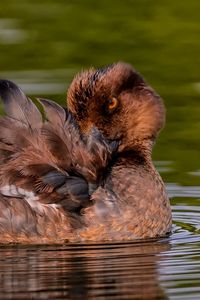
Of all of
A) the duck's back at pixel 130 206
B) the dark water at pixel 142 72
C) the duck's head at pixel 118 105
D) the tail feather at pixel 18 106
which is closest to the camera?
the dark water at pixel 142 72

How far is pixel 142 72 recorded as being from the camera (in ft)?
61.9

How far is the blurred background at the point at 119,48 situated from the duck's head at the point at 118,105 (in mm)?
1584

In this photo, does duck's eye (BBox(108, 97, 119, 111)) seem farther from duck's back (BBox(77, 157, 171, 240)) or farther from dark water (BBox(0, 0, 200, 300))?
dark water (BBox(0, 0, 200, 300))

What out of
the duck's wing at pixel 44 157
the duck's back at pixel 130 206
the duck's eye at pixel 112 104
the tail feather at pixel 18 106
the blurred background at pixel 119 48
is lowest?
the blurred background at pixel 119 48

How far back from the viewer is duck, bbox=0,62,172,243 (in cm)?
1255

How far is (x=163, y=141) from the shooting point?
1628 centimetres

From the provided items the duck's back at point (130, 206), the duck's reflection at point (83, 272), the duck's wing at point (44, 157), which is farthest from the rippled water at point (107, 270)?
the duck's wing at point (44, 157)

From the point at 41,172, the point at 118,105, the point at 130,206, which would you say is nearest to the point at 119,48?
the point at 118,105

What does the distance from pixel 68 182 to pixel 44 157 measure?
0.31 metres

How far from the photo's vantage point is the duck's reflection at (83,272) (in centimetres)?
1071

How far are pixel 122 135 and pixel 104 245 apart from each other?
1.47 meters

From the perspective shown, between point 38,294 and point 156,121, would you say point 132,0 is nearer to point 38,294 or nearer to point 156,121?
point 156,121

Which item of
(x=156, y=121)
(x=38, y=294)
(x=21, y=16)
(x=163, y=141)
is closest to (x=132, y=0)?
(x=21, y=16)

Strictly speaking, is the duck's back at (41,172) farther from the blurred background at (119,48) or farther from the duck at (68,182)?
the blurred background at (119,48)
